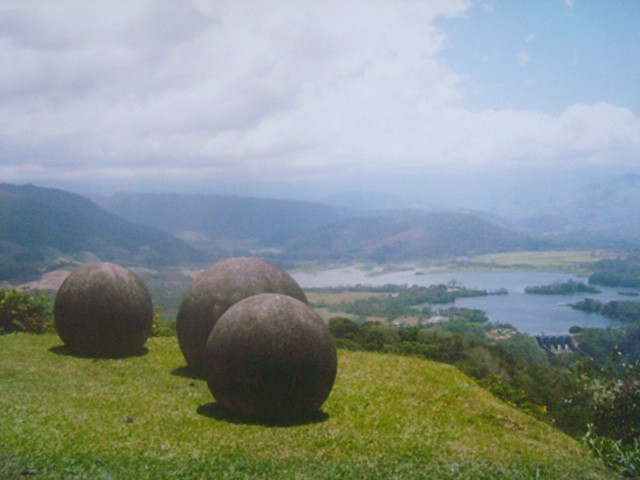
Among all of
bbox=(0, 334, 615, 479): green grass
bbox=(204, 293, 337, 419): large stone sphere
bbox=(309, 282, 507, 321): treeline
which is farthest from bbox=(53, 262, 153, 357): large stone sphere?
bbox=(309, 282, 507, 321): treeline

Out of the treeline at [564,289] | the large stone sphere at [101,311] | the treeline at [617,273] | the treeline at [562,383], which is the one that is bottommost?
the treeline at [564,289]

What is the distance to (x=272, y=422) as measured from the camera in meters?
14.0

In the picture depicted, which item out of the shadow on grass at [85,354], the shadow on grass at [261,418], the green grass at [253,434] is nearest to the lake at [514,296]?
the shadow on grass at [85,354]

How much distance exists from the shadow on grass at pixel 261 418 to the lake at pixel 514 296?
2926 inches

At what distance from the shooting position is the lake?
9631 centimetres

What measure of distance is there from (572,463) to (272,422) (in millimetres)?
6331

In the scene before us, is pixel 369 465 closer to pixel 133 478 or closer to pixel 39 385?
pixel 133 478

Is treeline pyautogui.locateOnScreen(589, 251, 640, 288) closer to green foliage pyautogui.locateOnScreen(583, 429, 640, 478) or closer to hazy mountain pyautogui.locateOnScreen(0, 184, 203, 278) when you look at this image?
hazy mountain pyautogui.locateOnScreen(0, 184, 203, 278)

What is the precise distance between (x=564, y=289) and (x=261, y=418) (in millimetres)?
132863

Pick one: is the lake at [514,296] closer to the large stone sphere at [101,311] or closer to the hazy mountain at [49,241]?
the hazy mountain at [49,241]

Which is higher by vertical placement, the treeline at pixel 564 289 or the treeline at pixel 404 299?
the treeline at pixel 564 289

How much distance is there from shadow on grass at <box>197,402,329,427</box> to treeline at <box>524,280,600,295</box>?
128 meters

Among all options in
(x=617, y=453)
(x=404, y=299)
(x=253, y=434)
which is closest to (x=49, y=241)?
(x=404, y=299)

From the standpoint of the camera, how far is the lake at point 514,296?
316ft
